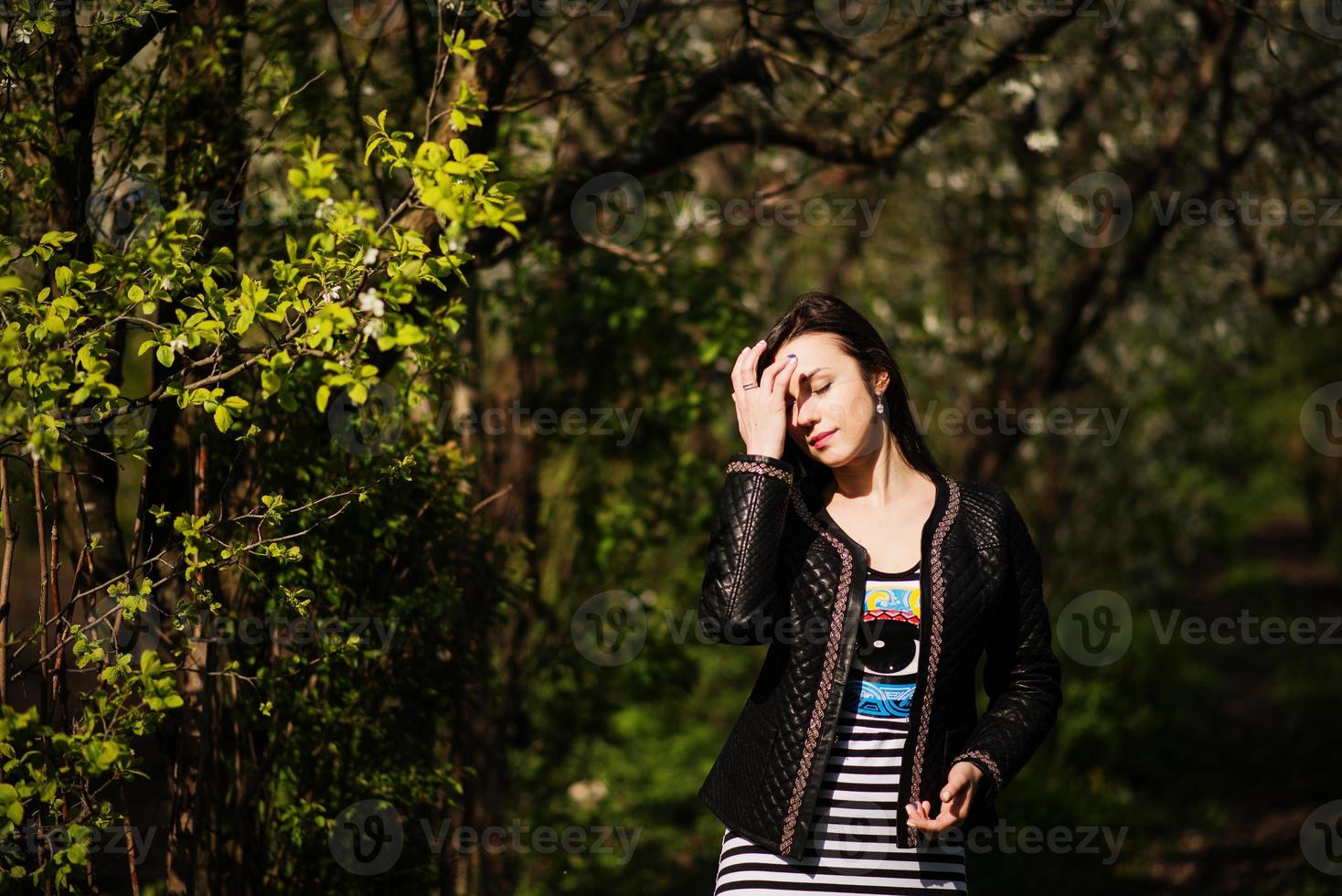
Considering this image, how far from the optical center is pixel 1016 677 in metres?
2.32

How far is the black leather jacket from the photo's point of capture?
2.20m

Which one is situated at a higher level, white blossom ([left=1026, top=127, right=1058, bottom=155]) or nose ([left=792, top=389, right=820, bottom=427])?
white blossom ([left=1026, top=127, right=1058, bottom=155])

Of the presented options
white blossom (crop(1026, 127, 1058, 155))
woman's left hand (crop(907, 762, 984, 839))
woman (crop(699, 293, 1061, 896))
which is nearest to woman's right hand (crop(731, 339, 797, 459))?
woman (crop(699, 293, 1061, 896))

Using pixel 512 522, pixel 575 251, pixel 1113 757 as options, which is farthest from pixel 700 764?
pixel 575 251

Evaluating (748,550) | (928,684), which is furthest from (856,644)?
(748,550)

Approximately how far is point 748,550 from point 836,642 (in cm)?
25

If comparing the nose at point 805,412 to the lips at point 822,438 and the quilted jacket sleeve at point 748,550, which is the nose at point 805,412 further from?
the quilted jacket sleeve at point 748,550

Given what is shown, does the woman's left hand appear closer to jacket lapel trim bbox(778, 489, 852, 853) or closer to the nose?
jacket lapel trim bbox(778, 489, 852, 853)

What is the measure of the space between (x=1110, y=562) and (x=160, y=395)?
7986 mm

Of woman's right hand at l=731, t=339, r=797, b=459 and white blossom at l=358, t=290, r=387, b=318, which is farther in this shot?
woman's right hand at l=731, t=339, r=797, b=459

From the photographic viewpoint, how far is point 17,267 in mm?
2674

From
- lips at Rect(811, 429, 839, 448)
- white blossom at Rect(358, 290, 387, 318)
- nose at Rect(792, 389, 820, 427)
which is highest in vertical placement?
white blossom at Rect(358, 290, 387, 318)

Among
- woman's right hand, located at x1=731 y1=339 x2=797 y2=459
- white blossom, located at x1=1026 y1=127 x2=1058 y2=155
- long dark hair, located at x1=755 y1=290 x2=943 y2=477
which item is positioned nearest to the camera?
woman's right hand, located at x1=731 y1=339 x2=797 y2=459

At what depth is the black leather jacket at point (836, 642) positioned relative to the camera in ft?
7.21
